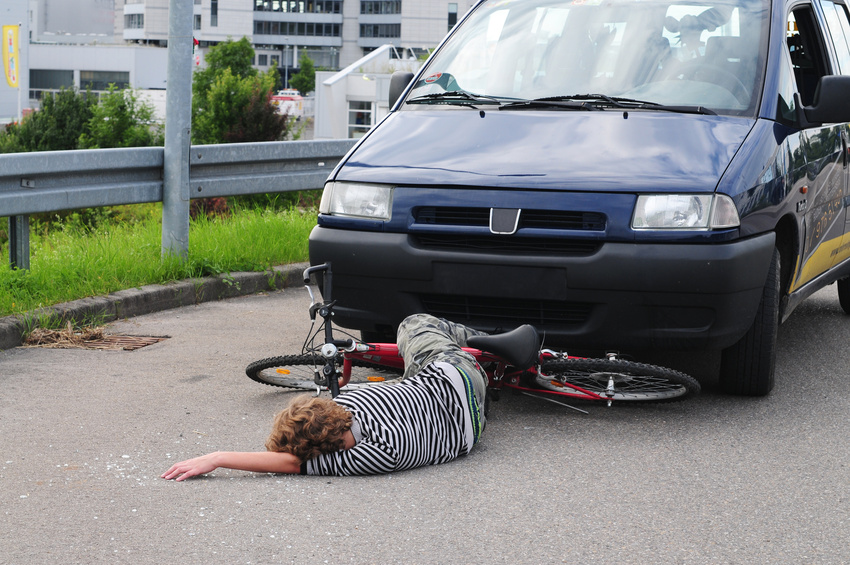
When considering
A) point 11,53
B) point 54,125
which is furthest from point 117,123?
point 11,53

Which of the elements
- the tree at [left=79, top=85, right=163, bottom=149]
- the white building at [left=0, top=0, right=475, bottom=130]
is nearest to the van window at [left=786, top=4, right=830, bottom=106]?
the tree at [left=79, top=85, right=163, bottom=149]

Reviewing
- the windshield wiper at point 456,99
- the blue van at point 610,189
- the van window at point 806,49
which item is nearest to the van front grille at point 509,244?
the blue van at point 610,189

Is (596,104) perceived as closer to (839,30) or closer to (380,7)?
(839,30)

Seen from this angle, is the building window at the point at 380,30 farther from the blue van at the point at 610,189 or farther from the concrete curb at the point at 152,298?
the blue van at the point at 610,189

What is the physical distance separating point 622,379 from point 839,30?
3162 mm

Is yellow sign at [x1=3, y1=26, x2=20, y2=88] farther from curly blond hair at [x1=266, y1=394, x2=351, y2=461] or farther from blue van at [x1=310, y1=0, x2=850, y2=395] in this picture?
curly blond hair at [x1=266, y1=394, x2=351, y2=461]

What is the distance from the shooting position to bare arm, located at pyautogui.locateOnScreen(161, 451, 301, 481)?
12.9ft

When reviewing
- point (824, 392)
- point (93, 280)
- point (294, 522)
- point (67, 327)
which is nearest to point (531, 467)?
point (294, 522)

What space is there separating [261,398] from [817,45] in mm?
3751

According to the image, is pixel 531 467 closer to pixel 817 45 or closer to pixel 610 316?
pixel 610 316

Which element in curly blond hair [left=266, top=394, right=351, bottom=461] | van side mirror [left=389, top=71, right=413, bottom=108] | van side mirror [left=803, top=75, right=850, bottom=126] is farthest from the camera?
van side mirror [left=389, top=71, right=413, bottom=108]

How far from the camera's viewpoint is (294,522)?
3.56 metres

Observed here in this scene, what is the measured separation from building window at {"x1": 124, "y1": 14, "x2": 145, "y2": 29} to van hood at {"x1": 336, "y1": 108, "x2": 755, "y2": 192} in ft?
453

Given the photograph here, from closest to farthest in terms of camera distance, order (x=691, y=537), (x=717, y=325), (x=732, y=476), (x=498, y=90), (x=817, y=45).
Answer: (x=691, y=537) → (x=732, y=476) → (x=717, y=325) → (x=498, y=90) → (x=817, y=45)
